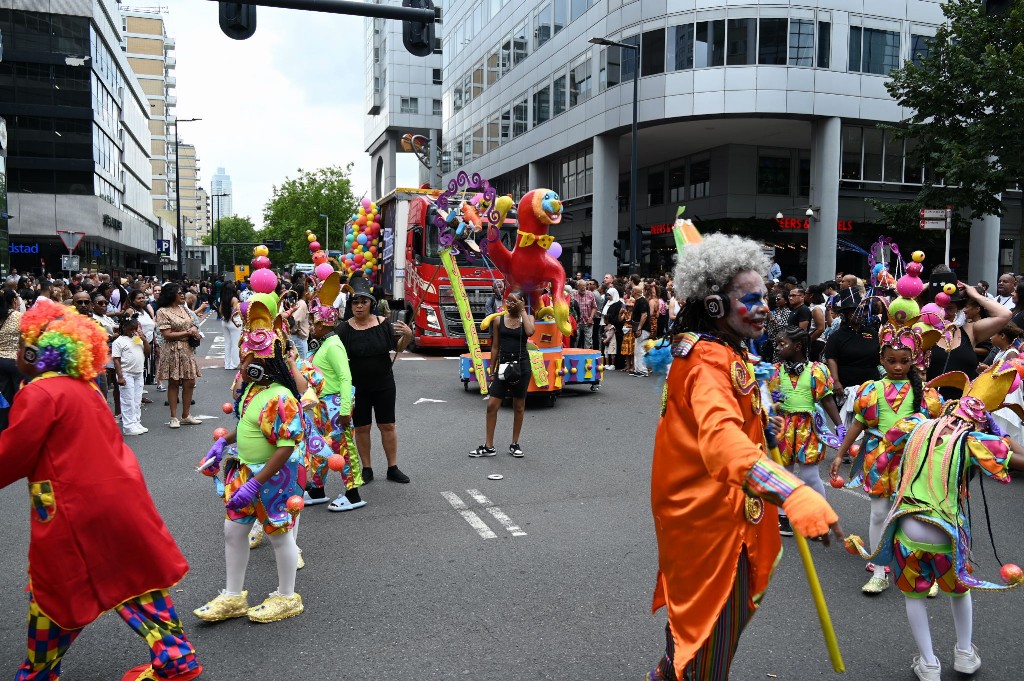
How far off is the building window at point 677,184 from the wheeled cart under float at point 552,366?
20.4 m

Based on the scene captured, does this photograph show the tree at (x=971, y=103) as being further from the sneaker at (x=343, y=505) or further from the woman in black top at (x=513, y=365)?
the sneaker at (x=343, y=505)

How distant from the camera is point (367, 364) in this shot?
22.0ft

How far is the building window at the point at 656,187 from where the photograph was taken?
33312 millimetres

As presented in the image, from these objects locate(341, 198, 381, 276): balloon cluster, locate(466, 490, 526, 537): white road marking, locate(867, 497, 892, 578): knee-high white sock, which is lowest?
locate(466, 490, 526, 537): white road marking

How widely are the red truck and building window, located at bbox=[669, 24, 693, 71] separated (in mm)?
12076

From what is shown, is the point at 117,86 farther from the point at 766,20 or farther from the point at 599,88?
the point at 766,20

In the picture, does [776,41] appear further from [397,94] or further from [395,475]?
[397,94]

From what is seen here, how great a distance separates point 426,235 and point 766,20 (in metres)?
15.4

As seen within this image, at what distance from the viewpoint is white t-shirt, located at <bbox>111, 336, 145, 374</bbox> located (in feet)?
30.3

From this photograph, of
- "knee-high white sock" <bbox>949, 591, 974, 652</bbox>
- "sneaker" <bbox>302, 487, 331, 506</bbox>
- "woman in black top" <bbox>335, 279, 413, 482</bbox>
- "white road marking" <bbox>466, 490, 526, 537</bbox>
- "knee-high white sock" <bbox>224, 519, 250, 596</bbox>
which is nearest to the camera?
"knee-high white sock" <bbox>949, 591, 974, 652</bbox>

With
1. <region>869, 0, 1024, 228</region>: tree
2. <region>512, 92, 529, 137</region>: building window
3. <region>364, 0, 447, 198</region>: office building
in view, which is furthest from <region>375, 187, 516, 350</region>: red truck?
<region>364, 0, 447, 198</region>: office building

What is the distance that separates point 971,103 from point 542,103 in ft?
65.6

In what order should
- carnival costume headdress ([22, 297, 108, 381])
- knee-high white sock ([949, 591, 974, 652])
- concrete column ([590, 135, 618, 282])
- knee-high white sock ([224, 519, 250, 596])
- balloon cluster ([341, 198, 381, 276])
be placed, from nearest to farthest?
carnival costume headdress ([22, 297, 108, 381]), knee-high white sock ([949, 591, 974, 652]), knee-high white sock ([224, 519, 250, 596]), balloon cluster ([341, 198, 381, 276]), concrete column ([590, 135, 618, 282])

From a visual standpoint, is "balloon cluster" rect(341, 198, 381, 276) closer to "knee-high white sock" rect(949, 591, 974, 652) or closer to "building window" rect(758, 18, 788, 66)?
"building window" rect(758, 18, 788, 66)
